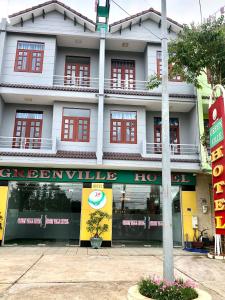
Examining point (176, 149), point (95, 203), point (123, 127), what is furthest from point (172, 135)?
point (95, 203)

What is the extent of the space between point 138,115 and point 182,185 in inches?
156

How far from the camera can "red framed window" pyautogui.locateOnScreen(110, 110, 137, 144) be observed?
13086mm

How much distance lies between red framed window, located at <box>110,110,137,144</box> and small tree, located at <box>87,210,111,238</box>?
133 inches

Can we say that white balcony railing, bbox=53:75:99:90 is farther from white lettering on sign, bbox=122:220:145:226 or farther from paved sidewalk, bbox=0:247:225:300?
paved sidewalk, bbox=0:247:225:300

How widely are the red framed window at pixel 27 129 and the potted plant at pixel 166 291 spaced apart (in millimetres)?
9555

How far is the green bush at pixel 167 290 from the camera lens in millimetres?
4109

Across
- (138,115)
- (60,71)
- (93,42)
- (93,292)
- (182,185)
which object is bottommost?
(93,292)

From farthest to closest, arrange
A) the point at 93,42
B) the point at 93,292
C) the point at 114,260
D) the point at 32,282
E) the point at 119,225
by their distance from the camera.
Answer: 1. the point at 93,42
2. the point at 119,225
3. the point at 114,260
4. the point at 32,282
5. the point at 93,292

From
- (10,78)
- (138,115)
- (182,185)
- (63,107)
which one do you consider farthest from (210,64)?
(10,78)

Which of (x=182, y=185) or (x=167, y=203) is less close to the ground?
(x=182, y=185)

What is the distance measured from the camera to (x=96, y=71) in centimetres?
1410

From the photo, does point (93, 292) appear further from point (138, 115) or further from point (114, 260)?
point (138, 115)

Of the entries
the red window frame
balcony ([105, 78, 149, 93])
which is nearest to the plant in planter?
balcony ([105, 78, 149, 93])

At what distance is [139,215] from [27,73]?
335 inches
